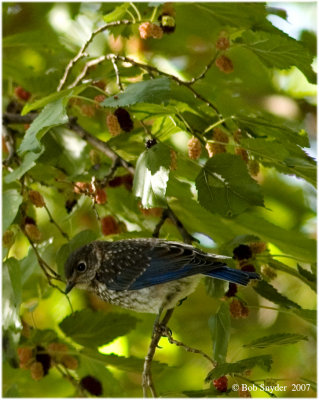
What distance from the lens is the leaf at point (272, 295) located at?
10.3ft

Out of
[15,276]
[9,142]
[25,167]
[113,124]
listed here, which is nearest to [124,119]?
[113,124]

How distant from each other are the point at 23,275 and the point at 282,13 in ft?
5.98

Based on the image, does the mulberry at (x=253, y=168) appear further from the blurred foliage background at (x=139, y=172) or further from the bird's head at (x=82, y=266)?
the bird's head at (x=82, y=266)

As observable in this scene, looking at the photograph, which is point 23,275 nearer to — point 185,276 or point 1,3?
point 185,276

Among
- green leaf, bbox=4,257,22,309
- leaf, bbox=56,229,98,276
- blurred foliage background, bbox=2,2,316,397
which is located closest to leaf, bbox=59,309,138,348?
blurred foliage background, bbox=2,2,316,397

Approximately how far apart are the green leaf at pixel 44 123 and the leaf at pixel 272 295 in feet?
3.34

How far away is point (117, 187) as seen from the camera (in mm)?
3709

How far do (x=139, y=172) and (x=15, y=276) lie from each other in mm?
724

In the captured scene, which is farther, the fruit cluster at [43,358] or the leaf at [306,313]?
the fruit cluster at [43,358]

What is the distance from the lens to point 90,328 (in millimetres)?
3617

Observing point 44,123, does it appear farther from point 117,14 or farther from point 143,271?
point 143,271

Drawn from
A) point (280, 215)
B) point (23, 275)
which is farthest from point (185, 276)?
point (280, 215)

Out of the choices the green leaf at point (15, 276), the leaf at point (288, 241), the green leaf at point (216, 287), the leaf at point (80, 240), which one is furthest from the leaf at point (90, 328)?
the leaf at point (288, 241)

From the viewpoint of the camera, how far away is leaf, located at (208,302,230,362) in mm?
2820
